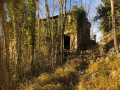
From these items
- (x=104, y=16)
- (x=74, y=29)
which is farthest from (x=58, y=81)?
(x=104, y=16)

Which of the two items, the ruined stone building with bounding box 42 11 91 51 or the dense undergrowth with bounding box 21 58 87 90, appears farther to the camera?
the ruined stone building with bounding box 42 11 91 51

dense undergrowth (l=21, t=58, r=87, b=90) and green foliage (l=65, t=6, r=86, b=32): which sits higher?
green foliage (l=65, t=6, r=86, b=32)

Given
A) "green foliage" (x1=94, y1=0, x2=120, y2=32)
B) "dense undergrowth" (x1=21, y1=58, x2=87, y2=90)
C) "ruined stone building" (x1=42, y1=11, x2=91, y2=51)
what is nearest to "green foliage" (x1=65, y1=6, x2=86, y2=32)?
"ruined stone building" (x1=42, y1=11, x2=91, y2=51)

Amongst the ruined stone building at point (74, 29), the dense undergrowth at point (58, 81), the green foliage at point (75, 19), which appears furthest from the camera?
the green foliage at point (75, 19)

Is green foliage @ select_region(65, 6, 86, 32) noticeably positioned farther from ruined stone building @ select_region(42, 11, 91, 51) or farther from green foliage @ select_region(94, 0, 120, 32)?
green foliage @ select_region(94, 0, 120, 32)

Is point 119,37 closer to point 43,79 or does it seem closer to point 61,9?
point 61,9

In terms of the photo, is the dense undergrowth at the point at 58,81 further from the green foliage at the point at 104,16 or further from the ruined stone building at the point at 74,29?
the green foliage at the point at 104,16

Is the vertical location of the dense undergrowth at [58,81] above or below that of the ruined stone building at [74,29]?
below

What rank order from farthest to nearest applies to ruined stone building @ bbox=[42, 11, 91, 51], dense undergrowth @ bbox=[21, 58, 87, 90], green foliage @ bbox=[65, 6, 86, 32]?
green foliage @ bbox=[65, 6, 86, 32] < ruined stone building @ bbox=[42, 11, 91, 51] < dense undergrowth @ bbox=[21, 58, 87, 90]

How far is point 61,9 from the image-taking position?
28.5ft

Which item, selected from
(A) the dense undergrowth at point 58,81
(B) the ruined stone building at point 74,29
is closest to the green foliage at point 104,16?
(B) the ruined stone building at point 74,29

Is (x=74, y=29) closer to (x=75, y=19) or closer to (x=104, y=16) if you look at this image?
(x=75, y=19)

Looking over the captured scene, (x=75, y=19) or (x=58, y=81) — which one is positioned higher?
(x=75, y=19)

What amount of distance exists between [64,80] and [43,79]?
1.33 m
